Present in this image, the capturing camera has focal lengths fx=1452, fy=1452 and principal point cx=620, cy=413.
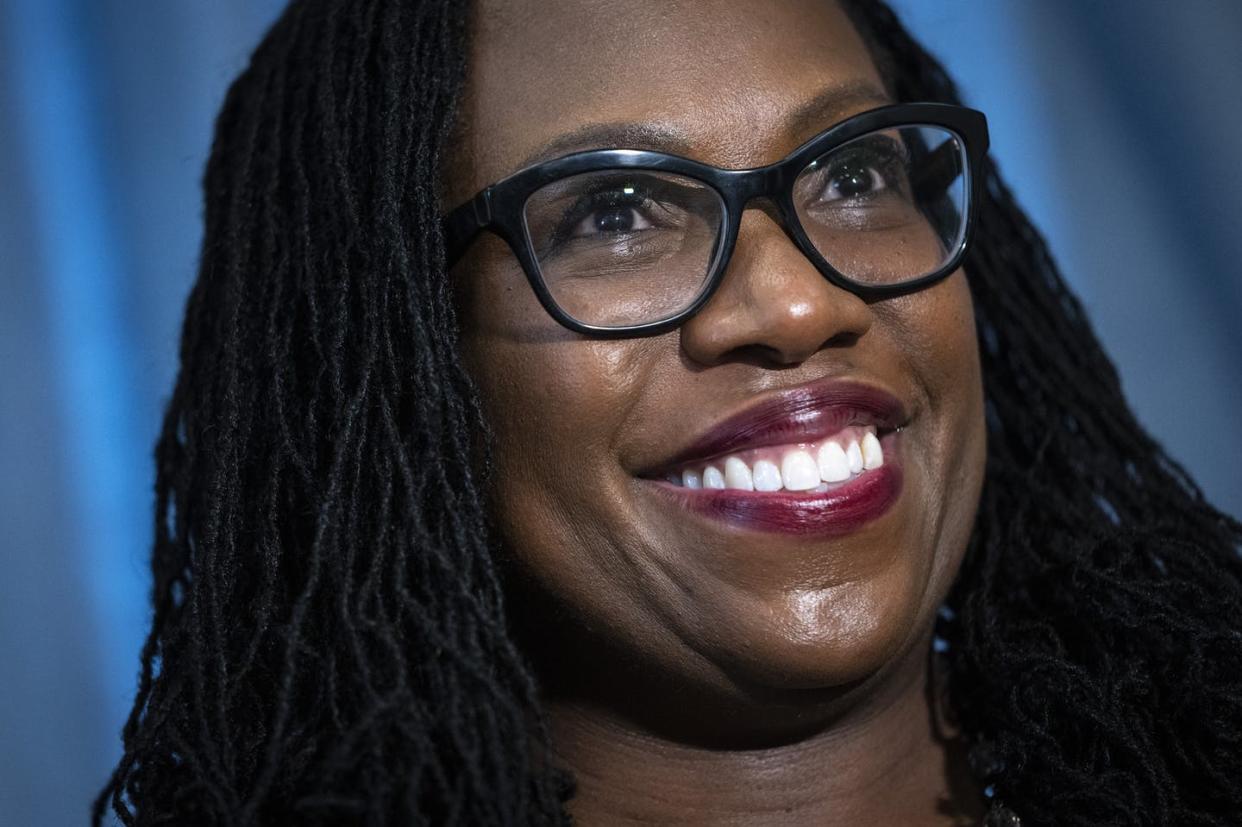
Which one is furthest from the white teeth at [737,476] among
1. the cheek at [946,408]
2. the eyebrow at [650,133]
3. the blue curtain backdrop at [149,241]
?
the blue curtain backdrop at [149,241]

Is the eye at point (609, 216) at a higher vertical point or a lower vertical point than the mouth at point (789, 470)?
higher

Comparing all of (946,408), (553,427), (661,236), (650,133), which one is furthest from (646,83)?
(946,408)

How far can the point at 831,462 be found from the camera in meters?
1.52

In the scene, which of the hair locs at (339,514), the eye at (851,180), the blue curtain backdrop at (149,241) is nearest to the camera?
the hair locs at (339,514)

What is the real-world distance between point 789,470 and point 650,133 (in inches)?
14.9

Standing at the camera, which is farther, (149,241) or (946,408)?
(149,241)

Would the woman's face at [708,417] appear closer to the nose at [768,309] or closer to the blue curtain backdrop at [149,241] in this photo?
the nose at [768,309]

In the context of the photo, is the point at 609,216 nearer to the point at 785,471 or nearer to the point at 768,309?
the point at 768,309

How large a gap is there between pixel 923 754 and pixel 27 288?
5.04ft

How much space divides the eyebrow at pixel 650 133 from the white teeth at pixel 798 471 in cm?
34

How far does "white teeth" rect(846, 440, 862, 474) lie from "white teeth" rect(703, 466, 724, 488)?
0.15m

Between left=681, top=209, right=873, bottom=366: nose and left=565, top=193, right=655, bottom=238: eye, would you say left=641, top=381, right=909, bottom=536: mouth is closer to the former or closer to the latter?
left=681, top=209, right=873, bottom=366: nose

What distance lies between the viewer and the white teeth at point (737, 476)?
1490 mm

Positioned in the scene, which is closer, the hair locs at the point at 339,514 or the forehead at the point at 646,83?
the hair locs at the point at 339,514
